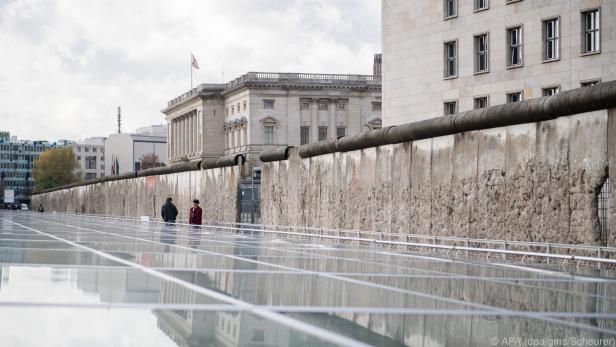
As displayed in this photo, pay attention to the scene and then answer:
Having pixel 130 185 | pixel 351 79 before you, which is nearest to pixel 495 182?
pixel 130 185

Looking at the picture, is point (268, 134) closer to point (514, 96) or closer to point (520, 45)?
point (514, 96)

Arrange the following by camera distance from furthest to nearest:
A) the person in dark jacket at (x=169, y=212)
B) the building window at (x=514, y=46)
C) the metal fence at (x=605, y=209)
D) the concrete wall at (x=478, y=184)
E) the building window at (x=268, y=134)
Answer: the building window at (x=268, y=134), the building window at (x=514, y=46), the person in dark jacket at (x=169, y=212), the concrete wall at (x=478, y=184), the metal fence at (x=605, y=209)

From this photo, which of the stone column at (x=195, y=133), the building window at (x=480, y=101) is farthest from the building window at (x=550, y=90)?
the stone column at (x=195, y=133)

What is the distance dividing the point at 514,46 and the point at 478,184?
26049 millimetres

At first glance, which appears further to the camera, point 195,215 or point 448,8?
point 448,8

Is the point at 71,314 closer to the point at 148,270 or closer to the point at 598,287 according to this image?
the point at 148,270

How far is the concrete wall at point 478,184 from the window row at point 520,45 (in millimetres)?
16470

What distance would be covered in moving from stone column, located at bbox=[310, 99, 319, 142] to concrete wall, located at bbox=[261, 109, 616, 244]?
97005mm

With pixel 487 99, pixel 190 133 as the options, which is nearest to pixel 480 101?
pixel 487 99

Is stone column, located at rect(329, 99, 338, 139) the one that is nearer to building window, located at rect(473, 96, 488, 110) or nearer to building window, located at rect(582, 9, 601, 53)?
building window, located at rect(473, 96, 488, 110)

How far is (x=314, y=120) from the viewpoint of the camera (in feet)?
441

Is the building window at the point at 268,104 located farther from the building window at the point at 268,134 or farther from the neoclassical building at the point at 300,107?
the building window at the point at 268,134

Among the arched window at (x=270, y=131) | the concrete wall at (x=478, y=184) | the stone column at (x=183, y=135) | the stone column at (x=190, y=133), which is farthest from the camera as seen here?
the stone column at (x=183, y=135)

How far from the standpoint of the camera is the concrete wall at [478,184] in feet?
70.0
